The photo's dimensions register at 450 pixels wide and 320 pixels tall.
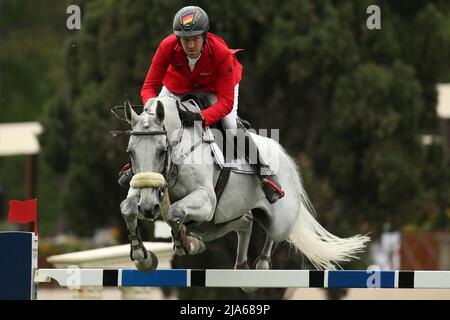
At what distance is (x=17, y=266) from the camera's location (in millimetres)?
6062

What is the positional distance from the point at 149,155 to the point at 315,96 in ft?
24.0

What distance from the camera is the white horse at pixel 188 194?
584 centimetres

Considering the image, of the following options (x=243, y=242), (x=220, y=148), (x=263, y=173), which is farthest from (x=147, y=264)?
(x=243, y=242)

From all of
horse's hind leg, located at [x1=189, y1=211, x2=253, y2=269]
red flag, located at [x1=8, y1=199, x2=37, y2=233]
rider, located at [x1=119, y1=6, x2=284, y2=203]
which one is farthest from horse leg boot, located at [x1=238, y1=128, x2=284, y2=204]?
red flag, located at [x1=8, y1=199, x2=37, y2=233]

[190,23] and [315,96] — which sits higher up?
[190,23]

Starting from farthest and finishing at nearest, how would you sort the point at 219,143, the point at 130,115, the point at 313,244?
the point at 313,244, the point at 219,143, the point at 130,115

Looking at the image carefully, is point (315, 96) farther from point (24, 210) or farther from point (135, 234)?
point (135, 234)

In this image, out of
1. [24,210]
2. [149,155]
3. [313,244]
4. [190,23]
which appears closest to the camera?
[149,155]

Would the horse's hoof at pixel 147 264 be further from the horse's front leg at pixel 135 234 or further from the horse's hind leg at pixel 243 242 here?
the horse's hind leg at pixel 243 242

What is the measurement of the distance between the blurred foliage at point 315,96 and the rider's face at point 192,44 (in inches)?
226

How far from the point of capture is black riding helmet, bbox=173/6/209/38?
6176mm

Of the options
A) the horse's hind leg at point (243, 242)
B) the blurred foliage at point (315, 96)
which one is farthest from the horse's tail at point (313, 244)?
the blurred foliage at point (315, 96)

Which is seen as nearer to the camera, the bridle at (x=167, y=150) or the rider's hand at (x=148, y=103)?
the bridle at (x=167, y=150)

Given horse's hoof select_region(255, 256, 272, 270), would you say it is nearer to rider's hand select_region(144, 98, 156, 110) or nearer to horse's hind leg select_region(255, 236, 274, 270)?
horse's hind leg select_region(255, 236, 274, 270)
